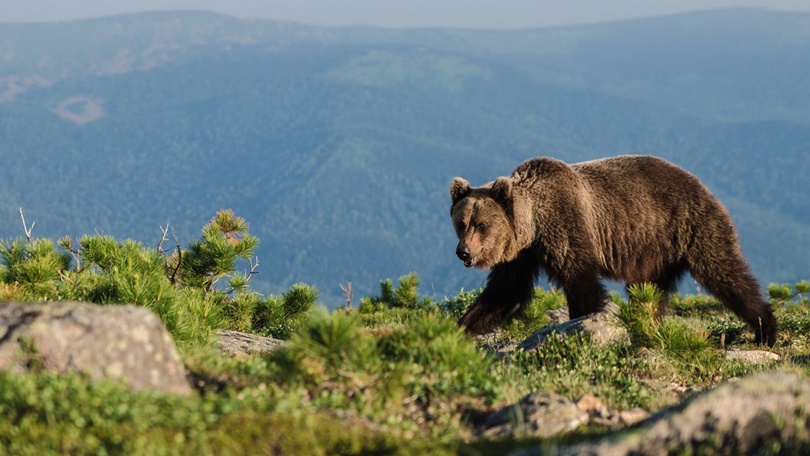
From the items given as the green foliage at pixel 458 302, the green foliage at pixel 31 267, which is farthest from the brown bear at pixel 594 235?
the green foliage at pixel 458 302

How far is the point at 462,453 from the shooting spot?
470cm

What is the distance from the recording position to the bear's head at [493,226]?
984 centimetres

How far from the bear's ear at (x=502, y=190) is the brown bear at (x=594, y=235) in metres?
0.01

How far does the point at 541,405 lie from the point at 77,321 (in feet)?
9.42

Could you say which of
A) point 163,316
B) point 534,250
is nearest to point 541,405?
point 163,316

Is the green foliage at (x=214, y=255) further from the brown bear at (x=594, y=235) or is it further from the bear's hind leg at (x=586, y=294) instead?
the bear's hind leg at (x=586, y=294)

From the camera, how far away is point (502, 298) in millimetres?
10438

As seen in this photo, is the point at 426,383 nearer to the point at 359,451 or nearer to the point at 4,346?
the point at 359,451

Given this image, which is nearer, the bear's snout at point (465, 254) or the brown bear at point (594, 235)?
the bear's snout at point (465, 254)

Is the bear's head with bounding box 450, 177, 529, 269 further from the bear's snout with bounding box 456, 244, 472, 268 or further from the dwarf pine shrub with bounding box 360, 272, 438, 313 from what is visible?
the dwarf pine shrub with bounding box 360, 272, 438, 313

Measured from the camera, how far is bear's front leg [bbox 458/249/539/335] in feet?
34.0

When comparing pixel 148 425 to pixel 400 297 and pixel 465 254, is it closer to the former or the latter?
pixel 465 254

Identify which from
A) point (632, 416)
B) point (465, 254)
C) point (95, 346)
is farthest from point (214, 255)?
point (632, 416)

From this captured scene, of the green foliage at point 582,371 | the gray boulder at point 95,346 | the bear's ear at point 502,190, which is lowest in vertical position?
the green foliage at point 582,371
